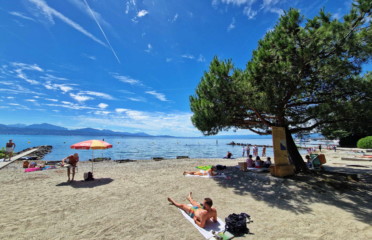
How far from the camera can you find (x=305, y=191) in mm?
7902

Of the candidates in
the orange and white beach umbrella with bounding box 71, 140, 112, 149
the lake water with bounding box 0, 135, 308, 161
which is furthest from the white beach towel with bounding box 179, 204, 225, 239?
the lake water with bounding box 0, 135, 308, 161

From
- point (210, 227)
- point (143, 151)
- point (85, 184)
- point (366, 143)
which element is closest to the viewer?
point (210, 227)

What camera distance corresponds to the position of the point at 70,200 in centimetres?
671

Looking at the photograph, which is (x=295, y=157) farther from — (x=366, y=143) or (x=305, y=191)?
(x=366, y=143)

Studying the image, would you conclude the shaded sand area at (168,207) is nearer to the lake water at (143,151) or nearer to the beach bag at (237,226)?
the beach bag at (237,226)

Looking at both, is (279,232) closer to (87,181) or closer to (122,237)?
(122,237)

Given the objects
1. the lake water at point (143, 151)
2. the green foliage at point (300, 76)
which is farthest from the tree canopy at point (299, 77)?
the lake water at point (143, 151)

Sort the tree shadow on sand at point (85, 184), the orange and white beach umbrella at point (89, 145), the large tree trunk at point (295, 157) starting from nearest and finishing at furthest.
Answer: the tree shadow on sand at point (85, 184) < the orange and white beach umbrella at point (89, 145) < the large tree trunk at point (295, 157)

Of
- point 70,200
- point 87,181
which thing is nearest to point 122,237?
point 70,200

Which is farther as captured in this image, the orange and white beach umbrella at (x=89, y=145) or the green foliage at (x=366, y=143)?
the green foliage at (x=366, y=143)

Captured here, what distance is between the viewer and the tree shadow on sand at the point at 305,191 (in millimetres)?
6277

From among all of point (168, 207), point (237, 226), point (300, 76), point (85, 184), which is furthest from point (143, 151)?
point (237, 226)

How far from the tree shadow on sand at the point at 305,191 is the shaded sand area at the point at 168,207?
0.07ft

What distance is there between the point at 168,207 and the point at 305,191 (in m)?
5.97
